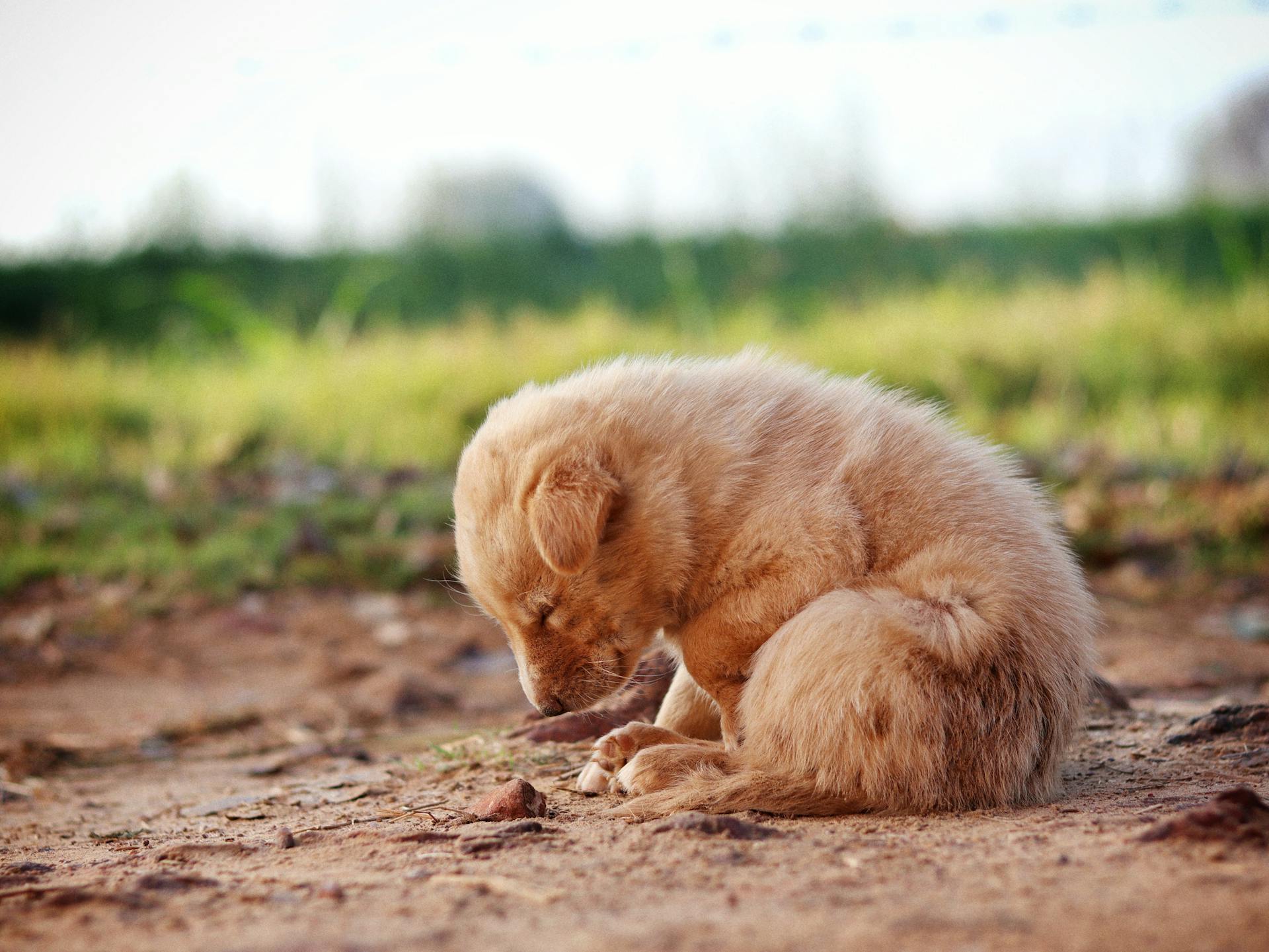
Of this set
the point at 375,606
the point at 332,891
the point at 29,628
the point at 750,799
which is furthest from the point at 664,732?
the point at 29,628

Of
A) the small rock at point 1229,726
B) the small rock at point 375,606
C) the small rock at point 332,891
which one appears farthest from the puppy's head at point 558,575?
the small rock at point 375,606

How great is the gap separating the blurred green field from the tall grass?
1.1 inches

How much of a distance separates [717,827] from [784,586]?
0.78 m

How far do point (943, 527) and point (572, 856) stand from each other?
1432 millimetres

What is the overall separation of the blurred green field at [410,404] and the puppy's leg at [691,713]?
4108 mm

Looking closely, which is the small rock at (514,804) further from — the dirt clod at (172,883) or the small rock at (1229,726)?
the small rock at (1229,726)

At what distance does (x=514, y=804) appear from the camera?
3104 mm

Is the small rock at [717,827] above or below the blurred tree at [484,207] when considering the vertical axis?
below

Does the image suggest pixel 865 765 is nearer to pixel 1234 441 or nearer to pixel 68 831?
pixel 68 831

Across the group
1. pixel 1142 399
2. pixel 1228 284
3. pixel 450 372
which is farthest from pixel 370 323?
pixel 1228 284

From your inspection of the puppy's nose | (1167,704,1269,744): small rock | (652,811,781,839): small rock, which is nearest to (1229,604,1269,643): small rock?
(1167,704,1269,744): small rock

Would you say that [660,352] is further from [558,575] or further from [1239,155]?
[1239,155]

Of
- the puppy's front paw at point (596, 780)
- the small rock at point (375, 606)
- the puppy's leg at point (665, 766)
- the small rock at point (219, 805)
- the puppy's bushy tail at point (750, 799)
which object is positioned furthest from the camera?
the small rock at point (375, 606)

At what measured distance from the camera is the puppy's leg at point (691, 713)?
3811 mm
